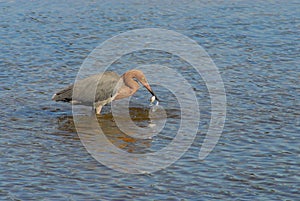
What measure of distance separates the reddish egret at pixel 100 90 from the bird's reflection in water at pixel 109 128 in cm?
24

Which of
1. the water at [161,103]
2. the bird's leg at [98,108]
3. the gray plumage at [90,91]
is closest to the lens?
the water at [161,103]

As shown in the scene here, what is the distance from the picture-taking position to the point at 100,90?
10094mm

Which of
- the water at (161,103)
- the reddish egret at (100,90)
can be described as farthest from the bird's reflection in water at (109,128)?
the reddish egret at (100,90)

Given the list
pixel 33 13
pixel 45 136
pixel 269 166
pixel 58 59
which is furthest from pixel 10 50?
pixel 269 166

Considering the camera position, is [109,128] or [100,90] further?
[100,90]

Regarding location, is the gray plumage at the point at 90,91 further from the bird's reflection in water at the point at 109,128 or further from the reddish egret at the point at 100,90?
the bird's reflection in water at the point at 109,128

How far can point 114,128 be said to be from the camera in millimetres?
9469

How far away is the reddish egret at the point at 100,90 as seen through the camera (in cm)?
1003

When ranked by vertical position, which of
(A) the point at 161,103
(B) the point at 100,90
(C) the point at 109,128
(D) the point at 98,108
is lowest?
(C) the point at 109,128

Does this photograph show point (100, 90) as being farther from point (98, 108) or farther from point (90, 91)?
point (98, 108)

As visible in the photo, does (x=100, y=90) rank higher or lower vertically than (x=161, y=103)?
higher

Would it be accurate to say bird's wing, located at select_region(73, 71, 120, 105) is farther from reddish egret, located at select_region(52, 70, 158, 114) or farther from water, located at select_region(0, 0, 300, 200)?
water, located at select_region(0, 0, 300, 200)

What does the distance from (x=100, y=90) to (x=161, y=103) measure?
1.00 meters

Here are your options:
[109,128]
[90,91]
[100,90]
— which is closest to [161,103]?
[100,90]
